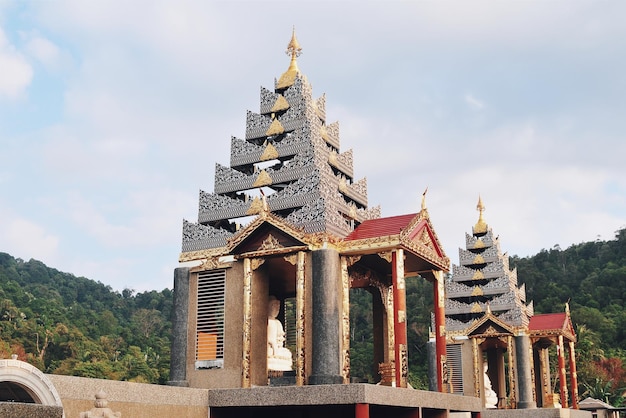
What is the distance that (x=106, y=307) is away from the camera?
293 ft

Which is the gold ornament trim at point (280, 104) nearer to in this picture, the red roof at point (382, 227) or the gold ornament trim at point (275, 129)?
the gold ornament trim at point (275, 129)

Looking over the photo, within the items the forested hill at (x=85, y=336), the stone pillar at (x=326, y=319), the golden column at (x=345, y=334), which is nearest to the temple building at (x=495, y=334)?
the golden column at (x=345, y=334)

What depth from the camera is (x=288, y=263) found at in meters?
21.0

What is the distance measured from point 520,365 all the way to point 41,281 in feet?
275

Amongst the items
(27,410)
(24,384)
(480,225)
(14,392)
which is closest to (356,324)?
(480,225)

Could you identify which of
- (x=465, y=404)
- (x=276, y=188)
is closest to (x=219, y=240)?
(x=276, y=188)

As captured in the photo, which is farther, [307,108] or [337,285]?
[307,108]

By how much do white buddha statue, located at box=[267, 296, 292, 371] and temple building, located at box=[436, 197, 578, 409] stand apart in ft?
48.2

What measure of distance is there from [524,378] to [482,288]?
5.53 m

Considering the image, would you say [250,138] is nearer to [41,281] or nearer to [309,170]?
[309,170]

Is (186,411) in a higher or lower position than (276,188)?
lower

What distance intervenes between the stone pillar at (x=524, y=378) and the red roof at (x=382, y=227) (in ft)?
52.6

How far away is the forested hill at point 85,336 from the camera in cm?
5681

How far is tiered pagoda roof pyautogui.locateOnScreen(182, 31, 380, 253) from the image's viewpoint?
Result: 2050 centimetres
